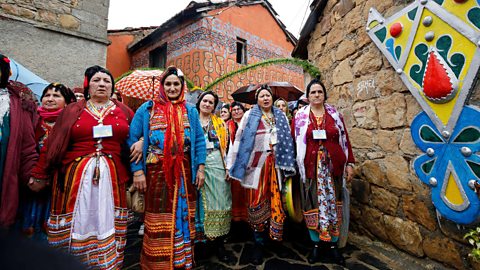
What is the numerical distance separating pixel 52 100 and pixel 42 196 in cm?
84

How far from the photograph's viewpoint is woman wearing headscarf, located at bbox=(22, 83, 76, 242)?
194 cm

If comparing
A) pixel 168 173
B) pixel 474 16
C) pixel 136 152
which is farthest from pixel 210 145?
pixel 474 16

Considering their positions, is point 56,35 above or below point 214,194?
above

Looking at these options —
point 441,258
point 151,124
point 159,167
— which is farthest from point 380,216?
point 151,124

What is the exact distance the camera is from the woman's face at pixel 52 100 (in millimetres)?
2111

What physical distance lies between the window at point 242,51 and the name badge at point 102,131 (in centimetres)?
883

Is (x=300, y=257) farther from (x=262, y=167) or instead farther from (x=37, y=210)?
(x=37, y=210)

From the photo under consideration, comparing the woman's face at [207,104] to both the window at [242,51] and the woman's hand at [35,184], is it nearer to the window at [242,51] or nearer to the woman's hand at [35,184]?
the woman's hand at [35,184]

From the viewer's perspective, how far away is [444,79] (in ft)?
6.12

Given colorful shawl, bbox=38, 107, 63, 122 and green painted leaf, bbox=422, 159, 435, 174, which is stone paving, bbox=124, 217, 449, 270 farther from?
colorful shawl, bbox=38, 107, 63, 122

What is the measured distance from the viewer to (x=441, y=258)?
1.97 metres

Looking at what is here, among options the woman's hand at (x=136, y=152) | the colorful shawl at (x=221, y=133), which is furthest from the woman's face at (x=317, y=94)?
the woman's hand at (x=136, y=152)

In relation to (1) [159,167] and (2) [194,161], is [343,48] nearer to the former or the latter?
(2) [194,161]

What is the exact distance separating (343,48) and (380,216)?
212 cm
